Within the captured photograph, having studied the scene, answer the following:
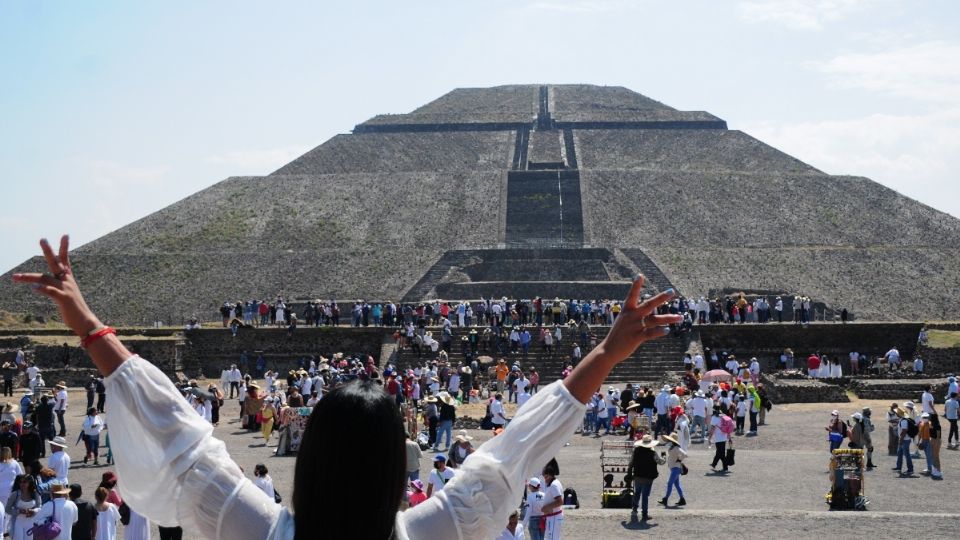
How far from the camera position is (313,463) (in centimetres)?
261

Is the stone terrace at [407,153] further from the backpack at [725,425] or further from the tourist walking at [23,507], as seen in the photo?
the tourist walking at [23,507]

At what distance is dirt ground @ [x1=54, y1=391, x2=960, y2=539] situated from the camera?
14.6 meters

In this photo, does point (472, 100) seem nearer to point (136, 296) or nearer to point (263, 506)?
point (136, 296)

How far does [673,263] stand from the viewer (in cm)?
5669

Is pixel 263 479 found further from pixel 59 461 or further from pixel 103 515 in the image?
pixel 59 461

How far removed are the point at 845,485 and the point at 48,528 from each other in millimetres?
10373

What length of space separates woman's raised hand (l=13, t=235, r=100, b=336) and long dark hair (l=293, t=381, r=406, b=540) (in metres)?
0.58

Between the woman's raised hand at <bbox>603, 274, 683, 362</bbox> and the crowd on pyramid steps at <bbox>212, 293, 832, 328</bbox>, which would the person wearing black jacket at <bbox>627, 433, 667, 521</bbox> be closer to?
the woman's raised hand at <bbox>603, 274, 683, 362</bbox>

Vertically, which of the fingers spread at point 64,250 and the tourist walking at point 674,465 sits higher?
the fingers spread at point 64,250

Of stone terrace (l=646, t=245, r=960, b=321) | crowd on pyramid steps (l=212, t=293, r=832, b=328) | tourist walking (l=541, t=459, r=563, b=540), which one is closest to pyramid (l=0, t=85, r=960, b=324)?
stone terrace (l=646, t=245, r=960, b=321)

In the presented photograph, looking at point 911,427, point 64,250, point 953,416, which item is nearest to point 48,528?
point 64,250

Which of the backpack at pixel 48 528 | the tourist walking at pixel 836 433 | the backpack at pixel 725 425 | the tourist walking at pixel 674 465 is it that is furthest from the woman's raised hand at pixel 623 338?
the tourist walking at pixel 836 433

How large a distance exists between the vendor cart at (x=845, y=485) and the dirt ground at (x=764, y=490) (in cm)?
32

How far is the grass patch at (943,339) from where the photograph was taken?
1474 inches
